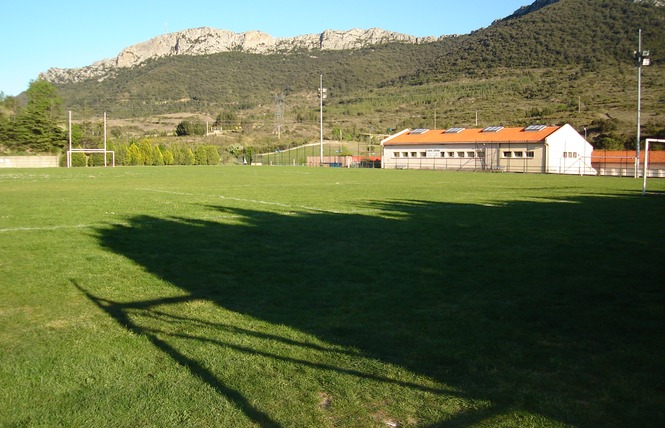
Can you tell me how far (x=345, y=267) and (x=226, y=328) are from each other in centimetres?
313

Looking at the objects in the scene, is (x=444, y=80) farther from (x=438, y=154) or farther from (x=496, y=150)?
(x=496, y=150)

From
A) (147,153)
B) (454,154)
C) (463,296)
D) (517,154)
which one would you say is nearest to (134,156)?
(147,153)

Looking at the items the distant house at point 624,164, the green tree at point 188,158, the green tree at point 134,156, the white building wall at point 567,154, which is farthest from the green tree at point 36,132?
the distant house at point 624,164

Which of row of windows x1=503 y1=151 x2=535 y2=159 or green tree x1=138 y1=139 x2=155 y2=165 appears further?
green tree x1=138 y1=139 x2=155 y2=165

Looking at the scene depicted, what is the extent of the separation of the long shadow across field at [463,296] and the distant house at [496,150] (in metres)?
43.3

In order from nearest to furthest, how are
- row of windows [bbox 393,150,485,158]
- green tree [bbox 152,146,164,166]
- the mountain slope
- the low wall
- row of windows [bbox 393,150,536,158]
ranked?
1. row of windows [bbox 393,150,536,158]
2. the low wall
3. row of windows [bbox 393,150,485,158]
4. green tree [bbox 152,146,164,166]
5. the mountain slope

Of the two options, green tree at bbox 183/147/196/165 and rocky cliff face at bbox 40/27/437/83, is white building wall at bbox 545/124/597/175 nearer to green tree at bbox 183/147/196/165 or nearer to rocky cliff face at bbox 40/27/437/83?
green tree at bbox 183/147/196/165

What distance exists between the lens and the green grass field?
12.0 feet

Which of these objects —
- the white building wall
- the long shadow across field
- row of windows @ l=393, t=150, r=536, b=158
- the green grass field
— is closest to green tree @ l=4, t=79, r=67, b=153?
row of windows @ l=393, t=150, r=536, b=158

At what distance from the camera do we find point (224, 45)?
191 metres

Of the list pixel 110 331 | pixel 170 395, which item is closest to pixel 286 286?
pixel 110 331

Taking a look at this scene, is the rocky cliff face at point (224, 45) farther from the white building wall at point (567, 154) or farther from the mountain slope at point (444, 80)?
the white building wall at point (567, 154)

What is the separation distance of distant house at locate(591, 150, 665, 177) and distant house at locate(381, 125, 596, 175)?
44.1 inches

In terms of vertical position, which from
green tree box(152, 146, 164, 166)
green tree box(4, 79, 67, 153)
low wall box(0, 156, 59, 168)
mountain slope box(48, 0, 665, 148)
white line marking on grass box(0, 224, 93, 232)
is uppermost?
mountain slope box(48, 0, 665, 148)
